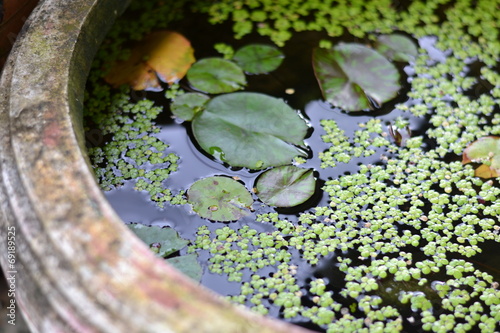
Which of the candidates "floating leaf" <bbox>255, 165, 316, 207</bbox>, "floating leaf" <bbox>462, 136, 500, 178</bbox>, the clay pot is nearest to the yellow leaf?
"floating leaf" <bbox>462, 136, 500, 178</bbox>

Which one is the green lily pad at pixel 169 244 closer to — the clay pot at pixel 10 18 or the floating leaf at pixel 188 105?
the floating leaf at pixel 188 105

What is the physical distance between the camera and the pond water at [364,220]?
170 centimetres

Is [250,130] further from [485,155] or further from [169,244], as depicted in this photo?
[485,155]

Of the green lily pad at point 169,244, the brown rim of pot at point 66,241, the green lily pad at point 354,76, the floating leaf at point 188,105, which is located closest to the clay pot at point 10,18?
the brown rim of pot at point 66,241

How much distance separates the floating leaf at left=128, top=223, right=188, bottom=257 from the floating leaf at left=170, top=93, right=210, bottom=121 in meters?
0.53

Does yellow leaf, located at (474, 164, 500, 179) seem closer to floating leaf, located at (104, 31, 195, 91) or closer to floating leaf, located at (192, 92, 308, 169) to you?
floating leaf, located at (192, 92, 308, 169)

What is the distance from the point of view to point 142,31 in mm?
2510

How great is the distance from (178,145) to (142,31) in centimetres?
69

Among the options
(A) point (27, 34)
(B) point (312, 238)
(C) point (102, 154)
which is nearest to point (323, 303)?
(B) point (312, 238)

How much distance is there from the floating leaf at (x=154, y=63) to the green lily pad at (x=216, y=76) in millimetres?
51

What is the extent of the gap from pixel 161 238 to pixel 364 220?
2.24 ft

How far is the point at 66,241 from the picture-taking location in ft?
3.85

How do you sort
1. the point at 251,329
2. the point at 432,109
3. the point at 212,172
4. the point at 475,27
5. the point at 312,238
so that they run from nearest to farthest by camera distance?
the point at 251,329
the point at 312,238
the point at 212,172
the point at 432,109
the point at 475,27

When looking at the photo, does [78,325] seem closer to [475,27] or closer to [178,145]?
[178,145]
